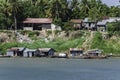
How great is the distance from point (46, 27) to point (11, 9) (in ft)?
25.1

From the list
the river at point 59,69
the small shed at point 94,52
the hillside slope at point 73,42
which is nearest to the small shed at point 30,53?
the hillside slope at point 73,42

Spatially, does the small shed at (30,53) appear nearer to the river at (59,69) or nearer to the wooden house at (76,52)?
the river at (59,69)

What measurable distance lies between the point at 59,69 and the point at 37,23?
33.2m

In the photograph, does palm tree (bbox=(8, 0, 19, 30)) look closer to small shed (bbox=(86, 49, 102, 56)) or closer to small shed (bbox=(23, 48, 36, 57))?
small shed (bbox=(23, 48, 36, 57))

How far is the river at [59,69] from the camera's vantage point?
62250mm

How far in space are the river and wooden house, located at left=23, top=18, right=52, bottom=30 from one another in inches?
708

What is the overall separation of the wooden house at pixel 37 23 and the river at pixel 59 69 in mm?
17979

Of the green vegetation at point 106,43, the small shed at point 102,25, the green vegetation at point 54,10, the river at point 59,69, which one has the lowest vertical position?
the river at point 59,69

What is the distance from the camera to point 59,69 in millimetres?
70625

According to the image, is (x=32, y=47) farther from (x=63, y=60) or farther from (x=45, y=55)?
(x=63, y=60)

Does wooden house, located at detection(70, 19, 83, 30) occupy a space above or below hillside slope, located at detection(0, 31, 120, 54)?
above

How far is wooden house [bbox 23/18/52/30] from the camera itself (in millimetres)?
102812

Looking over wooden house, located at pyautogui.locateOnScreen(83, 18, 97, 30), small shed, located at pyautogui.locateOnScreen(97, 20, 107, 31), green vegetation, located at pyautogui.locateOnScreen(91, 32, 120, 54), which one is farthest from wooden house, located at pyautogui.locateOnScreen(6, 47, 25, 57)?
small shed, located at pyautogui.locateOnScreen(97, 20, 107, 31)

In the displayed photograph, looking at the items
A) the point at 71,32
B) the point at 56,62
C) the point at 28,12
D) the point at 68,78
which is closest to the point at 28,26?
the point at 28,12
